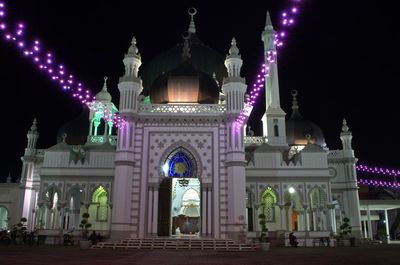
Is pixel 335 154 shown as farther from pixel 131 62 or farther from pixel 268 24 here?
pixel 131 62

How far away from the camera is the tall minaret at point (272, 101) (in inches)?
1396

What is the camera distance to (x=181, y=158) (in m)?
26.6

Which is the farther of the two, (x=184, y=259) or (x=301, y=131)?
(x=301, y=131)

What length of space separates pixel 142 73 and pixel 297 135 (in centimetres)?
1695

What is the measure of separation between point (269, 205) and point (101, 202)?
516 inches

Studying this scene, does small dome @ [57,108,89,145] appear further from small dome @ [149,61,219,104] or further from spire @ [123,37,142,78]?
spire @ [123,37,142,78]

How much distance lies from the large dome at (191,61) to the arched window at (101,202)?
11657mm

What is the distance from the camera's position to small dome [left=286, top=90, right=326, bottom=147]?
3829 centimetres

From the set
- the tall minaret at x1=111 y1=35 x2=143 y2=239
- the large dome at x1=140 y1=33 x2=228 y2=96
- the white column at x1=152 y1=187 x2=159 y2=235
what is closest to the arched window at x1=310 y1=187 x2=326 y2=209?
the white column at x1=152 y1=187 x2=159 y2=235

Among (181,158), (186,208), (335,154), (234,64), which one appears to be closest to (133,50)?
(234,64)

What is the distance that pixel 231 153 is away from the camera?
25.8 metres

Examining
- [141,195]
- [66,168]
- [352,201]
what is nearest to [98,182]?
[66,168]

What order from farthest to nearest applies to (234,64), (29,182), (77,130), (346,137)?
(346,137), (77,130), (29,182), (234,64)

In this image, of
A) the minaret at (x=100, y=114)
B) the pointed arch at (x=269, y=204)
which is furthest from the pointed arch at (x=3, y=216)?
the pointed arch at (x=269, y=204)
